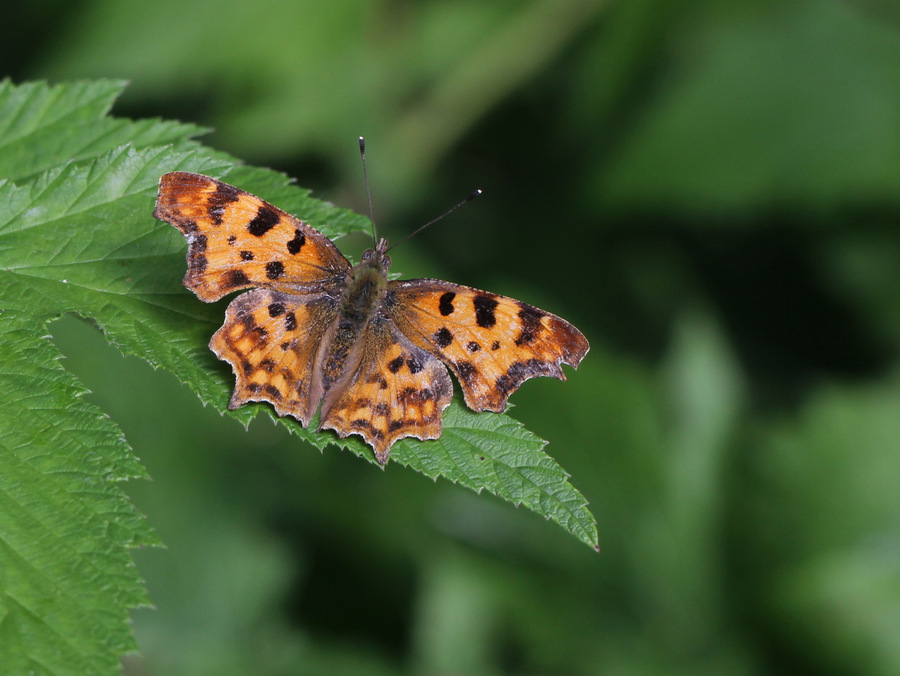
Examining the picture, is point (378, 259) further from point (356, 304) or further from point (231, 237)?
point (231, 237)

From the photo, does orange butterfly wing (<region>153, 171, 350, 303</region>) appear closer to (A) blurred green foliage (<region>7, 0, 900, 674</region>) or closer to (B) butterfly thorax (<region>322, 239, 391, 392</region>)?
(B) butterfly thorax (<region>322, 239, 391, 392</region>)

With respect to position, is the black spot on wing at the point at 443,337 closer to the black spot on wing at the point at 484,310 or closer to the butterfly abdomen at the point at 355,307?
the black spot on wing at the point at 484,310

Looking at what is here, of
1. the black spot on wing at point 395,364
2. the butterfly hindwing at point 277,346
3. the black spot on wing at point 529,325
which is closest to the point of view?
the butterfly hindwing at point 277,346

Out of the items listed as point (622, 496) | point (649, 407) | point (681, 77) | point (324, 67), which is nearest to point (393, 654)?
point (622, 496)

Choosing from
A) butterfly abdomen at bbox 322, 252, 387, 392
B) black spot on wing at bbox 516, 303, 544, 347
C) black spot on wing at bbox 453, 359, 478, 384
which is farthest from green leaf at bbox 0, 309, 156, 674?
black spot on wing at bbox 516, 303, 544, 347

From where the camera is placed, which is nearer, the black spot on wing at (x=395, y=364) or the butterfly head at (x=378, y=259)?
the black spot on wing at (x=395, y=364)

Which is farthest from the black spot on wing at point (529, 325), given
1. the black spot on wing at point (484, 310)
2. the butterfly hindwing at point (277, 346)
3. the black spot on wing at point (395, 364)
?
the butterfly hindwing at point (277, 346)

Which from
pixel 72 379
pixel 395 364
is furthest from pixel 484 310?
pixel 72 379
